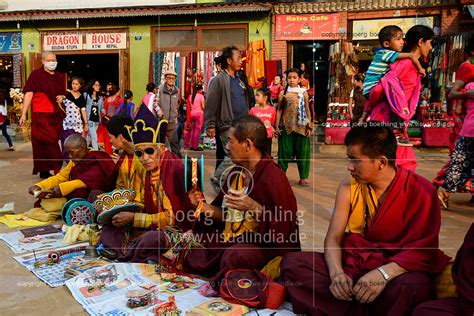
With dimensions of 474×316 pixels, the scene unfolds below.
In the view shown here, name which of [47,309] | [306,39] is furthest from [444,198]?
[306,39]

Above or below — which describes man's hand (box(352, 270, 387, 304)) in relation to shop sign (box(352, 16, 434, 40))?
below

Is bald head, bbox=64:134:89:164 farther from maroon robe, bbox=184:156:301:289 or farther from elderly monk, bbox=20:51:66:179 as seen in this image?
maroon robe, bbox=184:156:301:289

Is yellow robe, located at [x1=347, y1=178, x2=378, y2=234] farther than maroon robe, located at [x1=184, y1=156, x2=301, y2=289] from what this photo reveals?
No

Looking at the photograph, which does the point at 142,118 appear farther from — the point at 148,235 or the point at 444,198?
the point at 444,198

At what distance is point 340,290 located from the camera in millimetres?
2428

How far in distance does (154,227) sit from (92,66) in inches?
549

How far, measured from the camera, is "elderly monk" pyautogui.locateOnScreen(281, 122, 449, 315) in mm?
2355

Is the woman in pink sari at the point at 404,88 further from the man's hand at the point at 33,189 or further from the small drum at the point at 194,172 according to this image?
the man's hand at the point at 33,189

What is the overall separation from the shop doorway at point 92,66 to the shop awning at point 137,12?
6.76 ft

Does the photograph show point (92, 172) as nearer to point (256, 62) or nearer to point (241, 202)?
point (241, 202)

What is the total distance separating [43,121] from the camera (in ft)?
21.6

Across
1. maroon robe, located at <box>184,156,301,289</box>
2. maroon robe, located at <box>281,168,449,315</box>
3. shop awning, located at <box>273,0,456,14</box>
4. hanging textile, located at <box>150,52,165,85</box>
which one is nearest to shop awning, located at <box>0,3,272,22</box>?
shop awning, located at <box>273,0,456,14</box>

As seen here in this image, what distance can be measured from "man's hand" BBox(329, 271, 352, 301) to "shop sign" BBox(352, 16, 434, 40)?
9618 mm

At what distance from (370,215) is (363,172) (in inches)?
10.5
